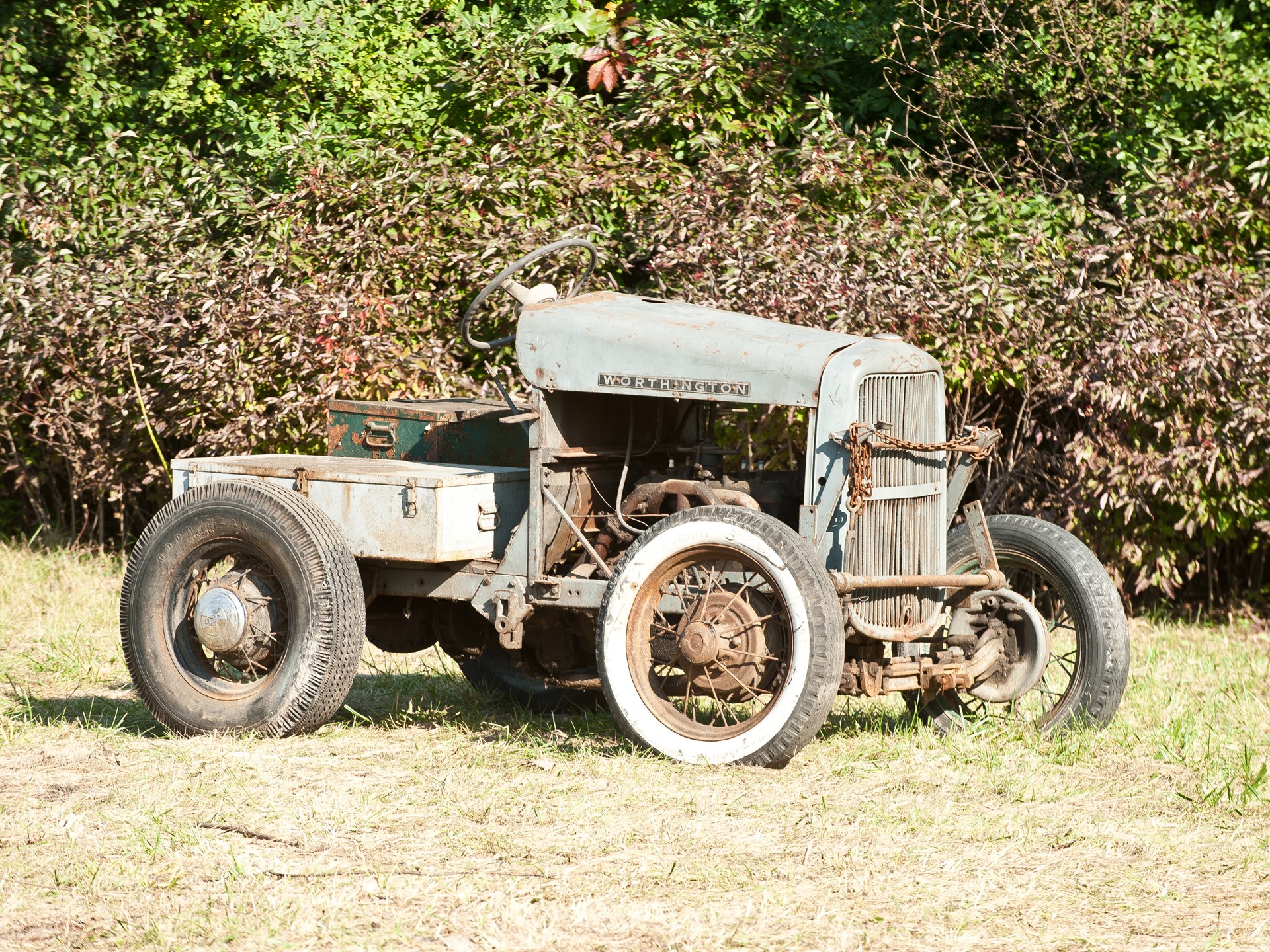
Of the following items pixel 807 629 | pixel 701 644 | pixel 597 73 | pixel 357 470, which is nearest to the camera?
pixel 807 629

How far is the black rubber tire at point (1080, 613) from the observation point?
4984 mm

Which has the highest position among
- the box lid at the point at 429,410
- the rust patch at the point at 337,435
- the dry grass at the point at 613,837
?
the box lid at the point at 429,410

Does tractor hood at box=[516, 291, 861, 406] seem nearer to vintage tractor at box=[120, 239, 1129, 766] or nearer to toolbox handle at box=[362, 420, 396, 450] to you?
vintage tractor at box=[120, 239, 1129, 766]

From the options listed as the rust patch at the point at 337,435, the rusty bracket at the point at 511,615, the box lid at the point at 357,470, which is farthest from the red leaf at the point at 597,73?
the rusty bracket at the point at 511,615

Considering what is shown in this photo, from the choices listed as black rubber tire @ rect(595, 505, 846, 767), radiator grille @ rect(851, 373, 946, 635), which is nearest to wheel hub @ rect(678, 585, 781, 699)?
black rubber tire @ rect(595, 505, 846, 767)

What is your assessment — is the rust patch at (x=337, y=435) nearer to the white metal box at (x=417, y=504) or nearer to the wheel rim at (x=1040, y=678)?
the white metal box at (x=417, y=504)

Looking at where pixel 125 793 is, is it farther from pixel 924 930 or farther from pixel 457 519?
pixel 924 930

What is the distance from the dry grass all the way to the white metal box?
2.24ft

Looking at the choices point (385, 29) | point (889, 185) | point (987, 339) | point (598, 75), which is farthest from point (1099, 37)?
point (385, 29)

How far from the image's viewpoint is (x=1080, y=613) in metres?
5.04

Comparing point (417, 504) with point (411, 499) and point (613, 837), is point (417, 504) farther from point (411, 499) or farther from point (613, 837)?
point (613, 837)

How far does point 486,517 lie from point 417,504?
26 centimetres

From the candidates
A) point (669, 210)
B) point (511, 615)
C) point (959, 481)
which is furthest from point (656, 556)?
point (669, 210)

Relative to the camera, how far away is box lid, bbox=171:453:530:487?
5043 mm
